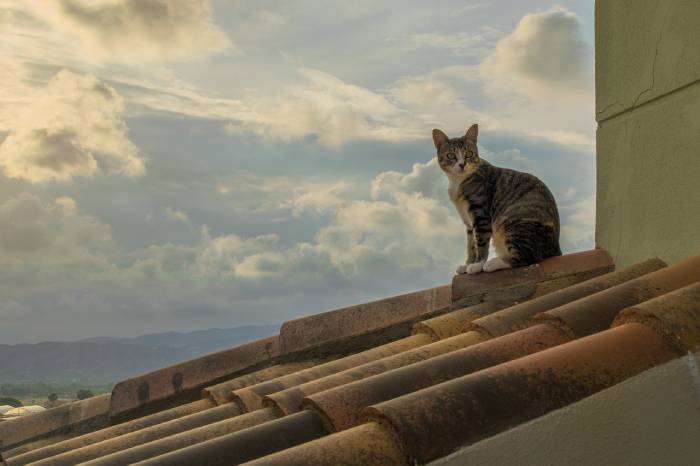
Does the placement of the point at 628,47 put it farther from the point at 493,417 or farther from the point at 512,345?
the point at 493,417

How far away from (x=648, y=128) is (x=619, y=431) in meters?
1.96

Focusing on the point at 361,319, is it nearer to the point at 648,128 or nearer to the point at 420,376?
the point at 648,128

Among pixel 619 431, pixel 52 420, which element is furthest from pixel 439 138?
pixel 619 431

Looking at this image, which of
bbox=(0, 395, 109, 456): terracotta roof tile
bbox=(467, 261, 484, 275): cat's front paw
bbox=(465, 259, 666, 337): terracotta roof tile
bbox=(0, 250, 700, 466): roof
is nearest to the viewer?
bbox=(0, 250, 700, 466): roof

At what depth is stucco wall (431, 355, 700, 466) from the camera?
73.4 inches

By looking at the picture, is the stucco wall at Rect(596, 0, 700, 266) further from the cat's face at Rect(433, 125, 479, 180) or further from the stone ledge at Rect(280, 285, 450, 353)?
the cat's face at Rect(433, 125, 479, 180)

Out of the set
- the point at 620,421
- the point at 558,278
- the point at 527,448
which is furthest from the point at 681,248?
the point at 527,448

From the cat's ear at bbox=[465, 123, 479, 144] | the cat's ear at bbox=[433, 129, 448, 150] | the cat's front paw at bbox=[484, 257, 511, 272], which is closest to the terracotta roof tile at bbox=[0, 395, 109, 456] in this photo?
the cat's front paw at bbox=[484, 257, 511, 272]

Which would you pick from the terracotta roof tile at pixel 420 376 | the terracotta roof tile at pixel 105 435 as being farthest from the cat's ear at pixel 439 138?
the terracotta roof tile at pixel 420 376

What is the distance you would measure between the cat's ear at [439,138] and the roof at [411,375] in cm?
147

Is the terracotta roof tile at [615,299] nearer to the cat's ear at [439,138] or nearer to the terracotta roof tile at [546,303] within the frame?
the terracotta roof tile at [546,303]

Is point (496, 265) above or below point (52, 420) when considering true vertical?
above

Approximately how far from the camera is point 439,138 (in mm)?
5805

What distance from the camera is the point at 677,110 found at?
333 centimetres
